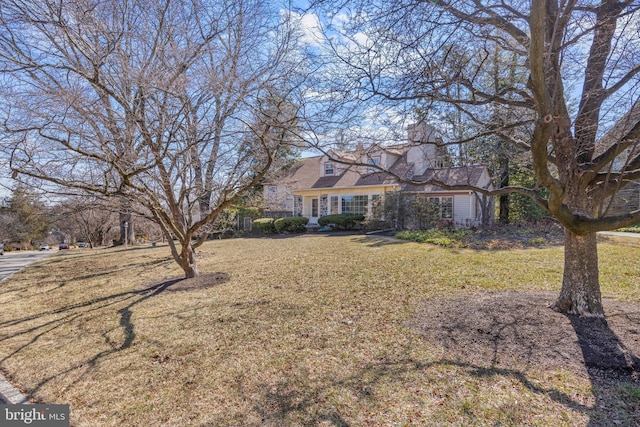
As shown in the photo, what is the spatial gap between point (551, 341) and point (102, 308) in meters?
7.15

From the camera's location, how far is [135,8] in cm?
518

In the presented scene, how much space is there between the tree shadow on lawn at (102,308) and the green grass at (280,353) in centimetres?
3

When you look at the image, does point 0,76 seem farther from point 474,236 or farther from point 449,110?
point 474,236

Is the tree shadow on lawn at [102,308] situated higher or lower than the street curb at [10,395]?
higher

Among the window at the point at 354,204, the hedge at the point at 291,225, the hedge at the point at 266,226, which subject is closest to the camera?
the hedge at the point at 291,225

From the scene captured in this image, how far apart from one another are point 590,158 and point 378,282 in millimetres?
3998

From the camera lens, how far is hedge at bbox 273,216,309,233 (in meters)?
19.7

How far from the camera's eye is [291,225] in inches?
778

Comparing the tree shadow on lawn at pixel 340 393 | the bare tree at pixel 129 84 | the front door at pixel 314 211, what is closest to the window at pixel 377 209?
the front door at pixel 314 211

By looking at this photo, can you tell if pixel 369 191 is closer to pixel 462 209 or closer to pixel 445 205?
pixel 445 205

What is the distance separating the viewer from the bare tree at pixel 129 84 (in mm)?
4301

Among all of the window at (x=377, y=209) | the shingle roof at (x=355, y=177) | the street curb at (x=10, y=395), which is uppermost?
the shingle roof at (x=355, y=177)

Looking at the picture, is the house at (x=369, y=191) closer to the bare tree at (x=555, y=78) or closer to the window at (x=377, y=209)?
the window at (x=377, y=209)

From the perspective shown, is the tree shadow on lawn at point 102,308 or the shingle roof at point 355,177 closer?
the tree shadow on lawn at point 102,308
